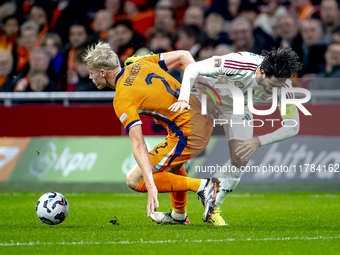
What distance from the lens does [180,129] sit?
5453mm

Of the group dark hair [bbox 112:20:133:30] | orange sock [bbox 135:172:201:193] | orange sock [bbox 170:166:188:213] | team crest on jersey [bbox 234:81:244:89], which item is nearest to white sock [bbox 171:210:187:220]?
orange sock [bbox 170:166:188:213]

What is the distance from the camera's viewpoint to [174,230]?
207 inches

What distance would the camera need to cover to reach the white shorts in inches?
225

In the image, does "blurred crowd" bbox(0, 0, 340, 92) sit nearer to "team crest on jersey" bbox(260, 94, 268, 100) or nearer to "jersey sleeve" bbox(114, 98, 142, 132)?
"team crest on jersey" bbox(260, 94, 268, 100)

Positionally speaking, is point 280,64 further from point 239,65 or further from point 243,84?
point 243,84

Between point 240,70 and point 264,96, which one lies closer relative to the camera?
point 240,70

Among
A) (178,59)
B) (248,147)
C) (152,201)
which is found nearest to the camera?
(152,201)

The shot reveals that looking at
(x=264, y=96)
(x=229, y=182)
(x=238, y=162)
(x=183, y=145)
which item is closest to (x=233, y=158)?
(x=238, y=162)

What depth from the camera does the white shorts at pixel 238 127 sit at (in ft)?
18.7

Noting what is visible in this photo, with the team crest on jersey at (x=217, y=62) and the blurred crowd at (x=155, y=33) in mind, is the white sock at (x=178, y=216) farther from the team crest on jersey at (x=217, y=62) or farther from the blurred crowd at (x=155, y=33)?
the blurred crowd at (x=155, y=33)

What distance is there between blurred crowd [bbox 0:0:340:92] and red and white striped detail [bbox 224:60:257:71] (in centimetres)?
374

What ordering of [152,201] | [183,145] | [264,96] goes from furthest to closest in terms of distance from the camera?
1. [264,96]
2. [183,145]
3. [152,201]

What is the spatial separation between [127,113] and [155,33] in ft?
19.3

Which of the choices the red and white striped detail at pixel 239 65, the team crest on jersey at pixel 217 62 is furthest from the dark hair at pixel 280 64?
the team crest on jersey at pixel 217 62
